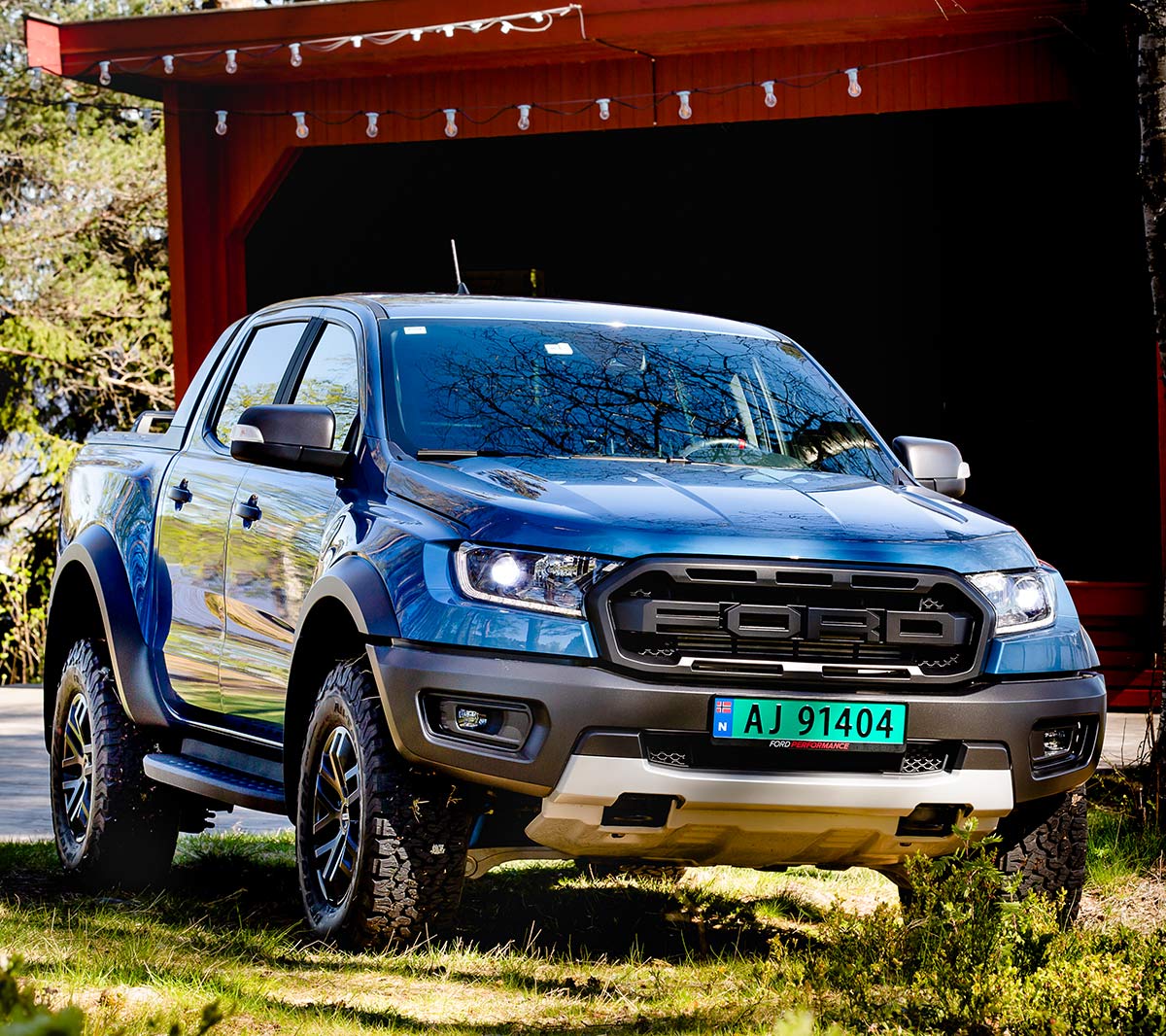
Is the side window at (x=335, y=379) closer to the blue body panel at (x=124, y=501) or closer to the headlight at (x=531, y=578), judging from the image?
the blue body panel at (x=124, y=501)

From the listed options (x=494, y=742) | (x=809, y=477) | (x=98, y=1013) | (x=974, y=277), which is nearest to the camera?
(x=98, y=1013)

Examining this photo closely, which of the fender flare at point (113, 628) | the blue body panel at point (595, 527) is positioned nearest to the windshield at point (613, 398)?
the blue body panel at point (595, 527)

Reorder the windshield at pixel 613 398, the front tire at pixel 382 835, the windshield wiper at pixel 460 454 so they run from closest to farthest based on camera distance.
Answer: the front tire at pixel 382 835 < the windshield wiper at pixel 460 454 < the windshield at pixel 613 398

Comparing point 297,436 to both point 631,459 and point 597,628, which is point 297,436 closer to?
point 631,459

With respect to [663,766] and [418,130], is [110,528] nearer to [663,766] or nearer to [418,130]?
[663,766]

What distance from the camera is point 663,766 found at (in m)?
4.43

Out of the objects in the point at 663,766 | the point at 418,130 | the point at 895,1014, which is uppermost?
the point at 418,130

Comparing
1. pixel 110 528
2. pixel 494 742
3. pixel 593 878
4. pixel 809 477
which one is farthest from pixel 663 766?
pixel 110 528

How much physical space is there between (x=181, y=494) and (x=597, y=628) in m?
2.38

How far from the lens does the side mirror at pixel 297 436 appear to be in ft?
17.3

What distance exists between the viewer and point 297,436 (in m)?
5.28

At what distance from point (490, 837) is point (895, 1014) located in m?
1.20

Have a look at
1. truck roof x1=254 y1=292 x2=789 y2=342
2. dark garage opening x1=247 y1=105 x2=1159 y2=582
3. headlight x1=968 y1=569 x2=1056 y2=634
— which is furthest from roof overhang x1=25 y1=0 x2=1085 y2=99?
headlight x1=968 y1=569 x2=1056 y2=634

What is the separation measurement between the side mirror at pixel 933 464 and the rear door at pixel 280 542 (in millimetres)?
1737
